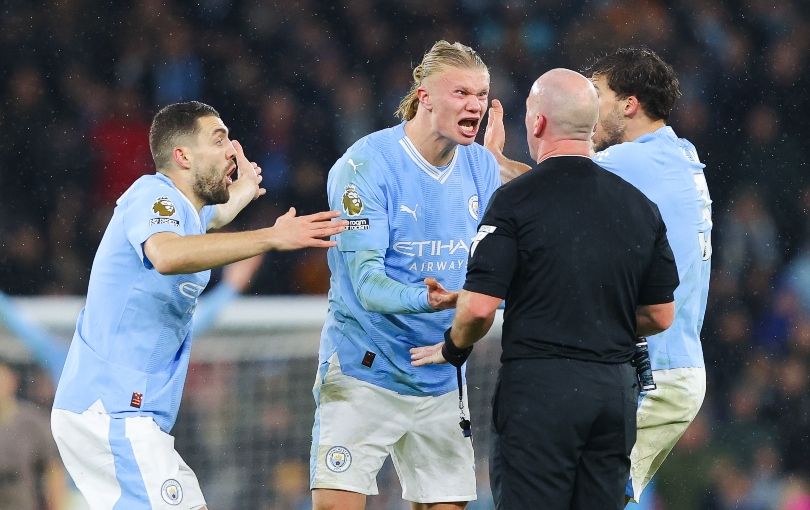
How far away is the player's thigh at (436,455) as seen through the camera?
176 inches

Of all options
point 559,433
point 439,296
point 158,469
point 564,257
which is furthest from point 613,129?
point 158,469

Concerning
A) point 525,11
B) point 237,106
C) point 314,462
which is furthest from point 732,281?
point 314,462

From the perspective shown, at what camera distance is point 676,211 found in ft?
14.6

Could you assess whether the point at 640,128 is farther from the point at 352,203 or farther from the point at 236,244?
the point at 236,244

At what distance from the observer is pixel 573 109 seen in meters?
3.58

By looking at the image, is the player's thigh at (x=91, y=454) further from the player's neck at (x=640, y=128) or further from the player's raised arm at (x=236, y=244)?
Result: the player's neck at (x=640, y=128)

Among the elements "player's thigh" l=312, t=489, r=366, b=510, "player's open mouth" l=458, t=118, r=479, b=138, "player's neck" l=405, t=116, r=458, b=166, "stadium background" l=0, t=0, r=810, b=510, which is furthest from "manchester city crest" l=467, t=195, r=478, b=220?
"stadium background" l=0, t=0, r=810, b=510

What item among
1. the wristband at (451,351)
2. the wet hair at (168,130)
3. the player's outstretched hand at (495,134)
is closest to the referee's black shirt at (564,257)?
the wristband at (451,351)

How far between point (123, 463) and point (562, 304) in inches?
61.3

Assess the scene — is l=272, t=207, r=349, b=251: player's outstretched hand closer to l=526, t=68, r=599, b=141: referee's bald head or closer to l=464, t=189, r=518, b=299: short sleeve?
l=464, t=189, r=518, b=299: short sleeve

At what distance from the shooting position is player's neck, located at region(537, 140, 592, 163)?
360cm

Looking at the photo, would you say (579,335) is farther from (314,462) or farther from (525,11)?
(525,11)

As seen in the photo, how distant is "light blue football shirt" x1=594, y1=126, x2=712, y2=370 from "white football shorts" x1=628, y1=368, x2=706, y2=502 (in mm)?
52

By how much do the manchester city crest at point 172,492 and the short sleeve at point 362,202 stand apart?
997 mm
